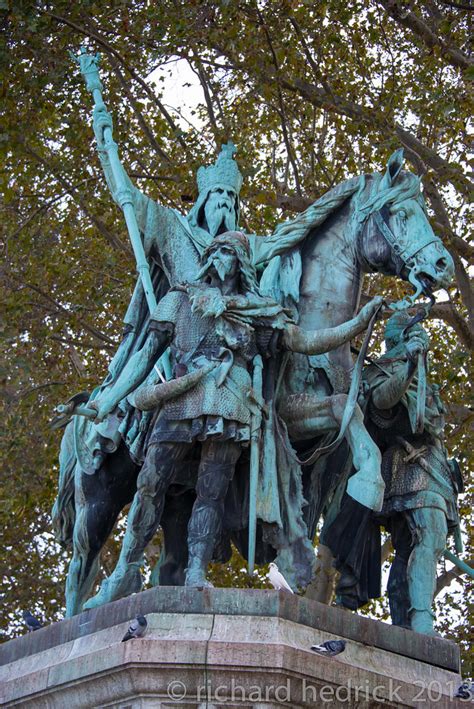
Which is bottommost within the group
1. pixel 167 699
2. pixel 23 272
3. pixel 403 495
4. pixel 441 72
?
pixel 167 699

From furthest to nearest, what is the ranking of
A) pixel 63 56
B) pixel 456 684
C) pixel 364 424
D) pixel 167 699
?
1. pixel 63 56
2. pixel 364 424
3. pixel 456 684
4. pixel 167 699

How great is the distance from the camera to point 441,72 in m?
15.7

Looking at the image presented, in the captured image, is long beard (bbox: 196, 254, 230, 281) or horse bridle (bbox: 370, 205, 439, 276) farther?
horse bridle (bbox: 370, 205, 439, 276)

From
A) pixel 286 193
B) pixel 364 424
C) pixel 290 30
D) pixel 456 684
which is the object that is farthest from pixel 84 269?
pixel 456 684

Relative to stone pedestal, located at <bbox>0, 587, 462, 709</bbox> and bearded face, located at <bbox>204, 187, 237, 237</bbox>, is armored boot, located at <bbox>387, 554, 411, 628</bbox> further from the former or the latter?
bearded face, located at <bbox>204, 187, 237, 237</bbox>

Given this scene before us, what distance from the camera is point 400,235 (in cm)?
909

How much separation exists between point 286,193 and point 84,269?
2307 millimetres

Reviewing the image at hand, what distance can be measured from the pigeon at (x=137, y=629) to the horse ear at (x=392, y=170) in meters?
3.33

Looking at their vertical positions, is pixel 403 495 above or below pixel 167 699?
above

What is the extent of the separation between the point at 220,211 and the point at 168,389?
164cm

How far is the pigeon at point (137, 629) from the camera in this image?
7.25 metres

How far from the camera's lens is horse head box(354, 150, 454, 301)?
29.3 ft

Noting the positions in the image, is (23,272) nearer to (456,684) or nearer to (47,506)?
(47,506)

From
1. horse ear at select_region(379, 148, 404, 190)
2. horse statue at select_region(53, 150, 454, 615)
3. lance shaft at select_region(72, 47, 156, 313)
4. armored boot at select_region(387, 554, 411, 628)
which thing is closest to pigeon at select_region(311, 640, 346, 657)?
horse statue at select_region(53, 150, 454, 615)
